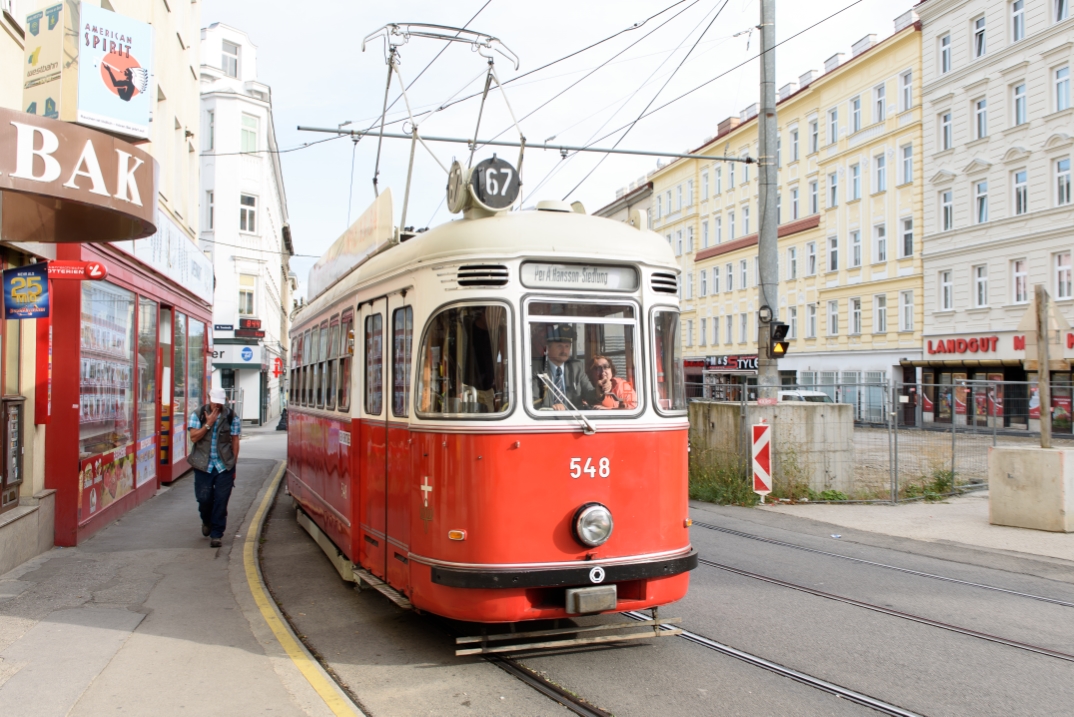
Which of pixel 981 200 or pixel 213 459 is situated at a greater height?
pixel 981 200

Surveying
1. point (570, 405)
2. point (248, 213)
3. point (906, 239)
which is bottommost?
point (570, 405)

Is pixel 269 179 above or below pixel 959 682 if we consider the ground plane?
above

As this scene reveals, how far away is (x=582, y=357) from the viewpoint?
5.67 meters

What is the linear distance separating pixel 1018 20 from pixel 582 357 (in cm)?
3277

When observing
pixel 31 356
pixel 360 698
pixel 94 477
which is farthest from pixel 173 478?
pixel 360 698

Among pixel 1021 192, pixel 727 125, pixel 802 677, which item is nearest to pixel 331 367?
pixel 802 677

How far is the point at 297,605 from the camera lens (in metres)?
7.50

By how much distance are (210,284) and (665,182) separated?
4008 cm

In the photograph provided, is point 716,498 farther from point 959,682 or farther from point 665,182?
point 665,182

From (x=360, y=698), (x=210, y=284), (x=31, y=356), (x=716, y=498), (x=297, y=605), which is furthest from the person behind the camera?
(x=210, y=284)

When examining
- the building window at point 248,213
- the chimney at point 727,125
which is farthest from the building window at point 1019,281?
the building window at point 248,213

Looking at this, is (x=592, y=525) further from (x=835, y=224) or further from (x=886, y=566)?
(x=835, y=224)

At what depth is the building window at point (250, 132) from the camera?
41594 millimetres

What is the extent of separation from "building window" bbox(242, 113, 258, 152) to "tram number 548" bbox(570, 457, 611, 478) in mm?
39476
